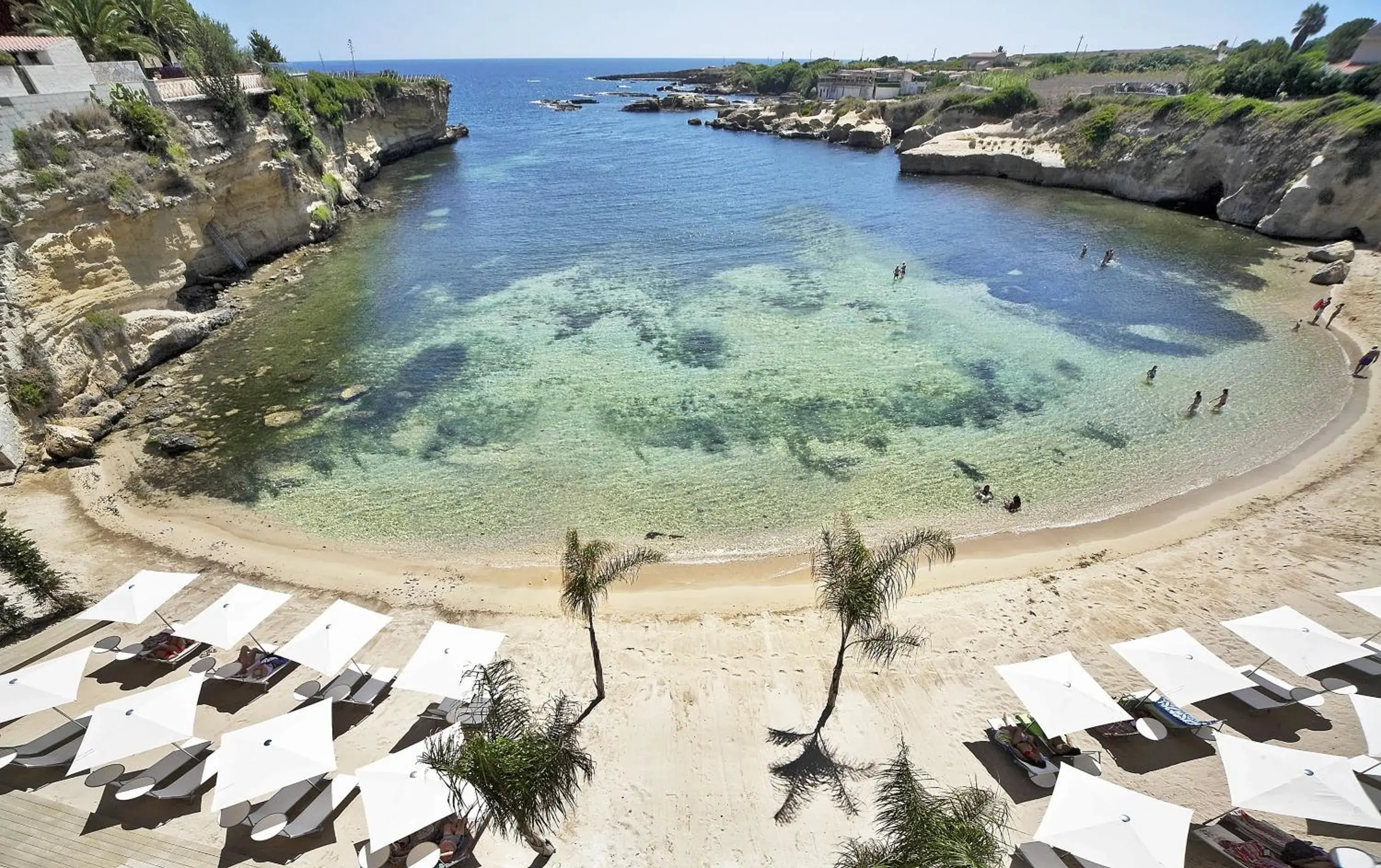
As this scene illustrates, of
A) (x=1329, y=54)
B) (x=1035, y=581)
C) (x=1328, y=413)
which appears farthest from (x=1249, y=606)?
(x=1329, y=54)

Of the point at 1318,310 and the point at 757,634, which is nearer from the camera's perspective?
the point at 757,634

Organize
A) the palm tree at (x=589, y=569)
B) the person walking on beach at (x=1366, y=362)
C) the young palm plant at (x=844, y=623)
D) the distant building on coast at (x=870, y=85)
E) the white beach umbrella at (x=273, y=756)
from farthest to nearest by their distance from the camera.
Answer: the distant building on coast at (x=870, y=85) → the person walking on beach at (x=1366, y=362) → the palm tree at (x=589, y=569) → the young palm plant at (x=844, y=623) → the white beach umbrella at (x=273, y=756)

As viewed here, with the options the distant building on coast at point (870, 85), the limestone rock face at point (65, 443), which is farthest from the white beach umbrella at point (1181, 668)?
the distant building on coast at point (870, 85)

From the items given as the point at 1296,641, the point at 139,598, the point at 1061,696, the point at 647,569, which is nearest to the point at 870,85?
the point at 647,569

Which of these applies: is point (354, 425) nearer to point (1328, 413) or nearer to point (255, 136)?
point (255, 136)

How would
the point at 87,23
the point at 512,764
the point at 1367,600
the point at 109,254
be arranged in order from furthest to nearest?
the point at 87,23
the point at 109,254
the point at 1367,600
the point at 512,764

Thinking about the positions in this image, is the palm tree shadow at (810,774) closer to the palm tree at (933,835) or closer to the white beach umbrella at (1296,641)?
the palm tree at (933,835)

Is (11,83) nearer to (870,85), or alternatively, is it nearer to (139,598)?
(139,598)
